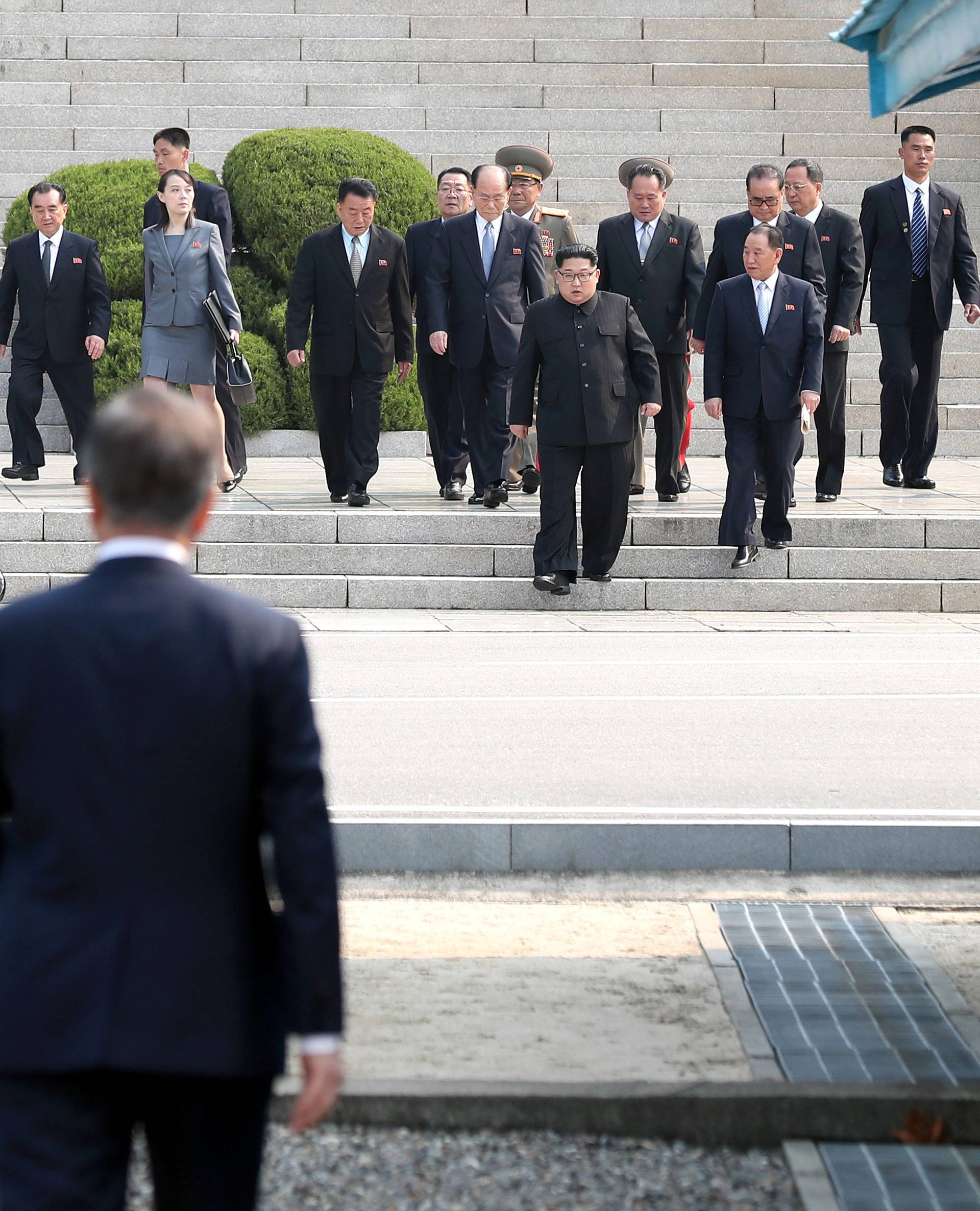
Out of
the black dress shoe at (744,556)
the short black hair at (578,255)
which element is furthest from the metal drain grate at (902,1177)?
the black dress shoe at (744,556)

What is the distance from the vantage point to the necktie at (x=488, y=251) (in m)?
12.3

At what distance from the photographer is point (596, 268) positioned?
11.0 meters

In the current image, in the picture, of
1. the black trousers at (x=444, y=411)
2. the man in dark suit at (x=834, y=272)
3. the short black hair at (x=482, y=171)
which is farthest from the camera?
the black trousers at (x=444, y=411)

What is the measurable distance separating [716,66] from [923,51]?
17826 millimetres

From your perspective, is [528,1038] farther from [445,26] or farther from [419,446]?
[445,26]

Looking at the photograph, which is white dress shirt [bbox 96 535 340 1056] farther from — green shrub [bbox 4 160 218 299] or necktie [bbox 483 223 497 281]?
green shrub [bbox 4 160 218 299]

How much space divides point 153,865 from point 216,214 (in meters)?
11.6

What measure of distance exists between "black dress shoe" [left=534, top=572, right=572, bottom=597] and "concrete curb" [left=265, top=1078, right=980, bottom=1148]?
742cm

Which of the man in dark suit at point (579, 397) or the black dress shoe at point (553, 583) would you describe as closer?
the man in dark suit at point (579, 397)

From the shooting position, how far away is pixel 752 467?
11.5m

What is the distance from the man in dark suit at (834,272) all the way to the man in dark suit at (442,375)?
7.43 feet

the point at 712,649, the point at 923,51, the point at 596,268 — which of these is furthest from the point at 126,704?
the point at 596,268

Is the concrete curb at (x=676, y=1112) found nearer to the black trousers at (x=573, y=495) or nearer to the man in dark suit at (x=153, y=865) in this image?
the man in dark suit at (x=153, y=865)

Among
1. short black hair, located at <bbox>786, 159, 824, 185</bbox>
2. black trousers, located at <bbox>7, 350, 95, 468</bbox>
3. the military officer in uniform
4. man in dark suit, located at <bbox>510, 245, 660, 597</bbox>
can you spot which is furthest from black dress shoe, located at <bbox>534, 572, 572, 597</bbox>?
black trousers, located at <bbox>7, 350, 95, 468</bbox>
